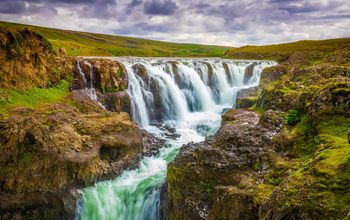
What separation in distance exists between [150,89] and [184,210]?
1888cm

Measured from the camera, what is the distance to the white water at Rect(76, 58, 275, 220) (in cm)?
1322

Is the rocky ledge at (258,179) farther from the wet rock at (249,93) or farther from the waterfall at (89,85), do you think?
the waterfall at (89,85)

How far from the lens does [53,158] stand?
13.8 metres

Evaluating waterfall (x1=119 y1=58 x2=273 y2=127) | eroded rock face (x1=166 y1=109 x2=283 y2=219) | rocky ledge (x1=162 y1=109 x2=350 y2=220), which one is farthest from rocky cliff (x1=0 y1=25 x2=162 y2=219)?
eroded rock face (x1=166 y1=109 x2=283 y2=219)

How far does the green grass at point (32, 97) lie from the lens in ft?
55.3

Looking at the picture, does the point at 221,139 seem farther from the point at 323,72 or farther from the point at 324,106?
the point at 323,72

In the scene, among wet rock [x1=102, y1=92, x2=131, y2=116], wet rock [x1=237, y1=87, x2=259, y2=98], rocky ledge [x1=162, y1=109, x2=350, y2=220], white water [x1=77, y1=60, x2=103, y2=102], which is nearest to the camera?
rocky ledge [x1=162, y1=109, x2=350, y2=220]

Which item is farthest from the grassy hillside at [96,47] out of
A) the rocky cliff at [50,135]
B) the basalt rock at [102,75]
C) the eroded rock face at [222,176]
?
the eroded rock face at [222,176]

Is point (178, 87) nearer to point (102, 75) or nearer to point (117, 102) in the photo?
point (117, 102)

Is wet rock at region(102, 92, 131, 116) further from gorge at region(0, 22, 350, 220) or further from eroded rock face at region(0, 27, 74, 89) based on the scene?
eroded rock face at region(0, 27, 74, 89)

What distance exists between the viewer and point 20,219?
12.9 metres

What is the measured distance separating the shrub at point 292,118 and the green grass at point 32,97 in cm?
1314

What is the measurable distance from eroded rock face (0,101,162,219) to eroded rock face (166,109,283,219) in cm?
558

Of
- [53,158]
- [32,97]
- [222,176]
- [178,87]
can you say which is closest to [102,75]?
[32,97]
